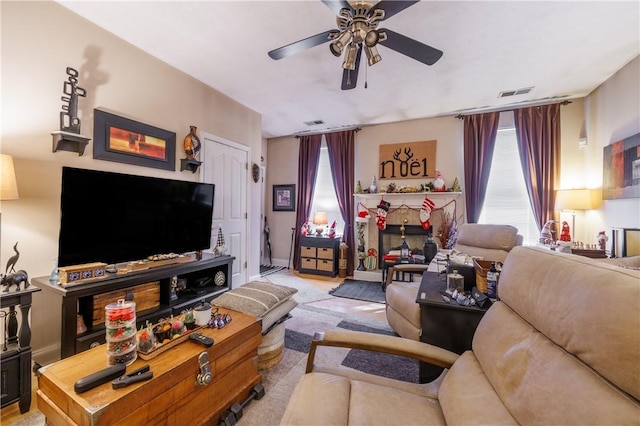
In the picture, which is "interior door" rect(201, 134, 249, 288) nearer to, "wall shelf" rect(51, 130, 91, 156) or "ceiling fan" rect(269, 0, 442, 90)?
"wall shelf" rect(51, 130, 91, 156)

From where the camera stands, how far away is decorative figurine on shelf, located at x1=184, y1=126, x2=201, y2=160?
2967 millimetres

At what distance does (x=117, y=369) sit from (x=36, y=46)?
242 centimetres

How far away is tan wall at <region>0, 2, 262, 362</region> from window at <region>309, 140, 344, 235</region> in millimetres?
3227

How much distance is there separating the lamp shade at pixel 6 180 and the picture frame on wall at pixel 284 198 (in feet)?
13.3

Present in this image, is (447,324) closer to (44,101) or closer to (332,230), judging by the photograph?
(44,101)

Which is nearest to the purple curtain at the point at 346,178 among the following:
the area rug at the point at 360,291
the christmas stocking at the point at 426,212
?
the area rug at the point at 360,291

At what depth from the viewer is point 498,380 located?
2.90 ft

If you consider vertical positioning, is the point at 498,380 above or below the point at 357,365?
above

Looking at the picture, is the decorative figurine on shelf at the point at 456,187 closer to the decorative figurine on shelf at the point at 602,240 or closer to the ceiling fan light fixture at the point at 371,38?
the decorative figurine on shelf at the point at 602,240

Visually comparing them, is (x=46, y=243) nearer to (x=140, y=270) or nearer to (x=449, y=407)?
(x=140, y=270)

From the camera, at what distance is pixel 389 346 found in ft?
3.75

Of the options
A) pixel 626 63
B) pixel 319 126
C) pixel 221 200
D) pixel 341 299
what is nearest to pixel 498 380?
pixel 341 299

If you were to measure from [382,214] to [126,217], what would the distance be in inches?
139

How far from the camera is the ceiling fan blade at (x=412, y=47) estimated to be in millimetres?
1780
